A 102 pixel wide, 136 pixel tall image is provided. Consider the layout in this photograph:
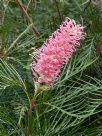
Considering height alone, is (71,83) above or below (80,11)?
below

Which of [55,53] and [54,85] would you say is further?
[54,85]

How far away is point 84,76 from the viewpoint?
2.25 metres

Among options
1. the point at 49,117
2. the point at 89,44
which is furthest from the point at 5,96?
the point at 89,44

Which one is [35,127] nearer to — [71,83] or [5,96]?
[71,83]

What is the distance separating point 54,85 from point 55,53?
Result: 0.23m

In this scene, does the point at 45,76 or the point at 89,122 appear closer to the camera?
the point at 45,76

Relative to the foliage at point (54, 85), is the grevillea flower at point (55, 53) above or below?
above

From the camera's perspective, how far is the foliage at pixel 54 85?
1.82m

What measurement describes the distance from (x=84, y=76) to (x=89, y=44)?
16cm

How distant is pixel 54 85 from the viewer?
6.01 feet

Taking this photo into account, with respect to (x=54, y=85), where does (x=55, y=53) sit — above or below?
above

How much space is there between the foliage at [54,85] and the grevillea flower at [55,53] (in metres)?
0.10

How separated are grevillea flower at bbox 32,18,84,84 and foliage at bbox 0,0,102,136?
0.31 feet

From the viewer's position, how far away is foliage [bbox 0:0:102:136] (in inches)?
71.7
